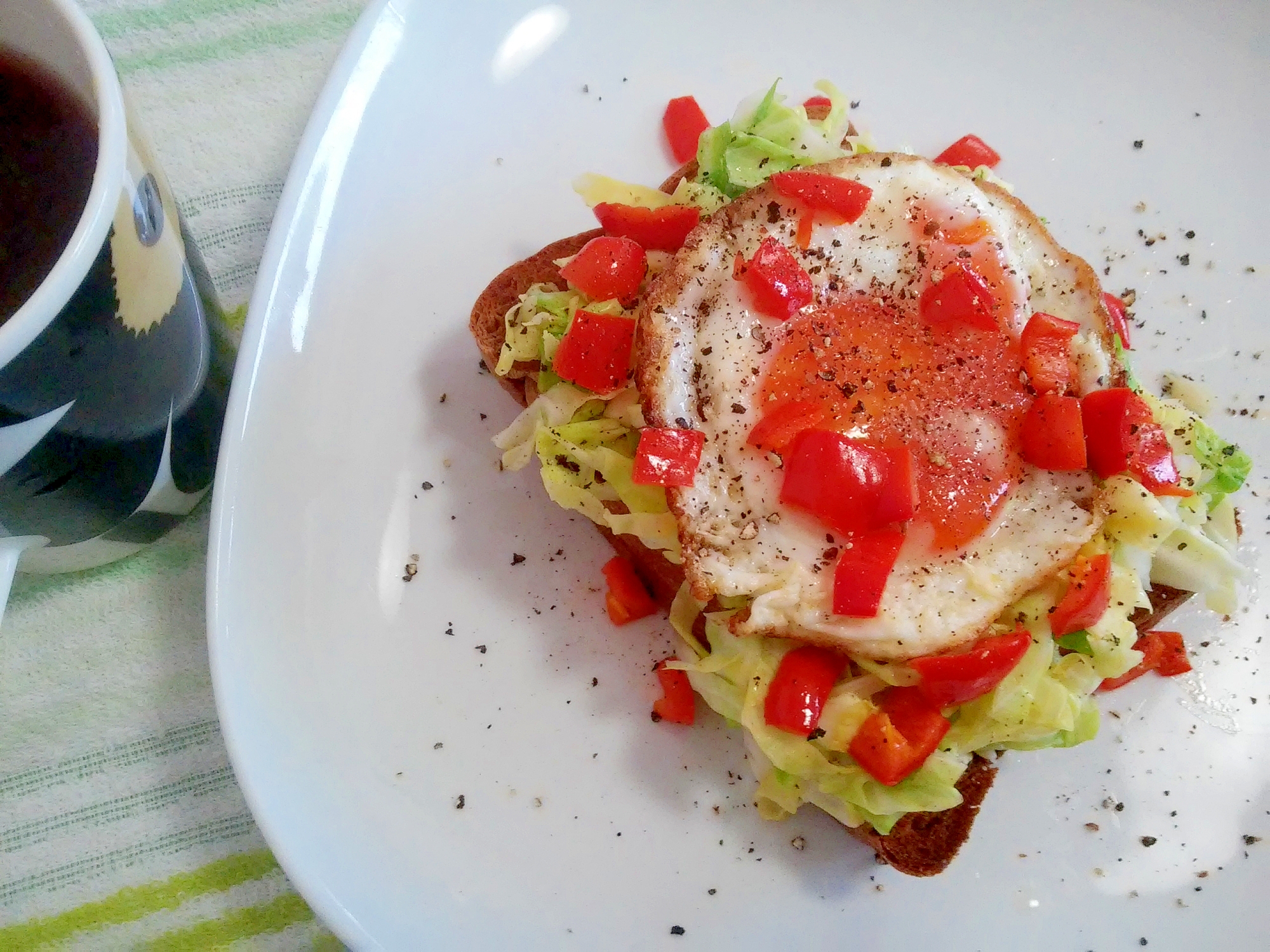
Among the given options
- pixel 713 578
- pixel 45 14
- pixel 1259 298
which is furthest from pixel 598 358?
pixel 1259 298

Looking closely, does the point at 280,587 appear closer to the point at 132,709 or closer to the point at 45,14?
the point at 132,709

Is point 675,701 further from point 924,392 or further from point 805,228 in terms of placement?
point 805,228

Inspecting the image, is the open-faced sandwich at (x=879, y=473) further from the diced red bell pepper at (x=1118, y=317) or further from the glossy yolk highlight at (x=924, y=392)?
the diced red bell pepper at (x=1118, y=317)

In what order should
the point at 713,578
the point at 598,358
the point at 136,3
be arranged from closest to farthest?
the point at 713,578, the point at 598,358, the point at 136,3

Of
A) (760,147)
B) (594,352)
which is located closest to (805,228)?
(760,147)

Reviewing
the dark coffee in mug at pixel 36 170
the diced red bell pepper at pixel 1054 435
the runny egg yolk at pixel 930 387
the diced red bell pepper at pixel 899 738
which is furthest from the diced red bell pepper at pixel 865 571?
the dark coffee in mug at pixel 36 170

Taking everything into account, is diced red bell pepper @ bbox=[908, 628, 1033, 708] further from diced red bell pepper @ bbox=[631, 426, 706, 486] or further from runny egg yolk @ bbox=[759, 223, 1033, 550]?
diced red bell pepper @ bbox=[631, 426, 706, 486]
